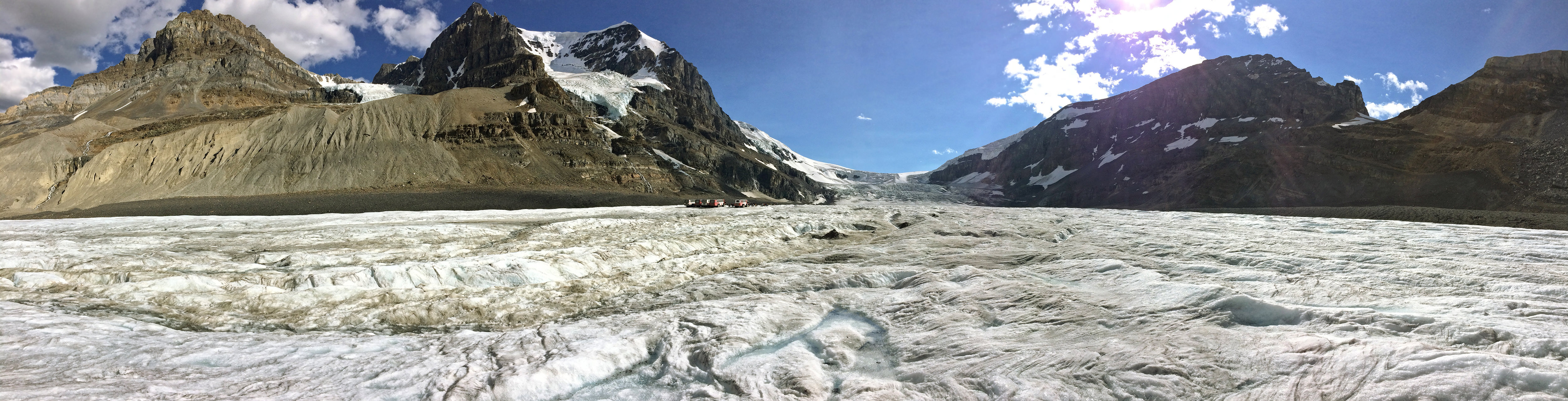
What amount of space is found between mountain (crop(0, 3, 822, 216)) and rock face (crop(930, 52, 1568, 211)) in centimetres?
6377

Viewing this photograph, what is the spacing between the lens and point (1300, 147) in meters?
75.6

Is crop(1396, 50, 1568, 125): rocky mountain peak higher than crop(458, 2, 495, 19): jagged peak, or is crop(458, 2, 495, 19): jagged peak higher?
crop(458, 2, 495, 19): jagged peak

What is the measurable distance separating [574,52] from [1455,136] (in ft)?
655

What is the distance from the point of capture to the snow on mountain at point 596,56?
412ft

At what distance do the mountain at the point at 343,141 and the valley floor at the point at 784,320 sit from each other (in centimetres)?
3569

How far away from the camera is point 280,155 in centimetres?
5866

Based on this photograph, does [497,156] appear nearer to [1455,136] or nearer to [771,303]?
[771,303]

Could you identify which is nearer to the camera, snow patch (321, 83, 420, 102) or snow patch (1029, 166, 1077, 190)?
snow patch (321, 83, 420, 102)

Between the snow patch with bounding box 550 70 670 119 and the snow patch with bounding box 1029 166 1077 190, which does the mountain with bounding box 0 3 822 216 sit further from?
the snow patch with bounding box 1029 166 1077 190

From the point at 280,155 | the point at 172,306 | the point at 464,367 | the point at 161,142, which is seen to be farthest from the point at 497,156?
the point at 464,367

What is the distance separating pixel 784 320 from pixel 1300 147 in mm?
98586

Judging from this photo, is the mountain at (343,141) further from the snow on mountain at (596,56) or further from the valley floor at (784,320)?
the valley floor at (784,320)

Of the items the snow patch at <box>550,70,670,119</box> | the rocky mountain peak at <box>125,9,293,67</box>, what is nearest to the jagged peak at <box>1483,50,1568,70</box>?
the snow patch at <box>550,70,670,119</box>

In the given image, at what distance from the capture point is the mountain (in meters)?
51.9
